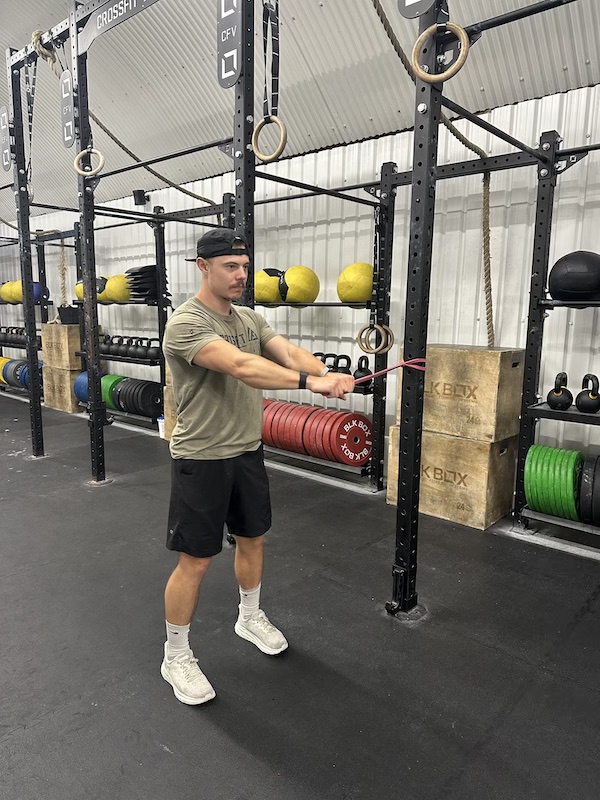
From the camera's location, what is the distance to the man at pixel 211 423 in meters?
1.58

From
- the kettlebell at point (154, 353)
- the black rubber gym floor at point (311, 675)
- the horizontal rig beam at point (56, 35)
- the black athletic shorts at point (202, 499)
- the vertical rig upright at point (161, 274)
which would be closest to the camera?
the black rubber gym floor at point (311, 675)

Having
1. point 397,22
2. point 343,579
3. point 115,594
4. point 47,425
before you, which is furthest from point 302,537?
point 47,425

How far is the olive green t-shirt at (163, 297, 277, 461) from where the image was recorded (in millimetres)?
1646

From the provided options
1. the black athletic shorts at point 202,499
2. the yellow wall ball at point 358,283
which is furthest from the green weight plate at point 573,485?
the black athletic shorts at point 202,499

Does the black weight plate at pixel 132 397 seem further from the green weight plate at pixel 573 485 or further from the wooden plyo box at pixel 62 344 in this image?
the green weight plate at pixel 573 485

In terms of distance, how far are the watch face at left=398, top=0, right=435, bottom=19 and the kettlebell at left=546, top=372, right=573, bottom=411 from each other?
1.79 metres

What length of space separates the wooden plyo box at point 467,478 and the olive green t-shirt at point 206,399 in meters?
1.73

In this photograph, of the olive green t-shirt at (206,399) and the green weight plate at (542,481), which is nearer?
the olive green t-shirt at (206,399)

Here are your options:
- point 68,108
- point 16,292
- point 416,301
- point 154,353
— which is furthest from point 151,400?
point 416,301

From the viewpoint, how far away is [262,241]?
16.0 feet

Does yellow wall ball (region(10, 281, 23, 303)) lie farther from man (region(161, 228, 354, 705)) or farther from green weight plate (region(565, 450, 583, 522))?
green weight plate (region(565, 450, 583, 522))

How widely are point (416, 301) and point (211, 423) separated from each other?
909mm

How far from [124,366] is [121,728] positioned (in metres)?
5.32

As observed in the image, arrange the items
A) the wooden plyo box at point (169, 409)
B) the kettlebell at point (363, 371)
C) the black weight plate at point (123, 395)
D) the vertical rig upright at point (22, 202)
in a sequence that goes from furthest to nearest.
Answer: the black weight plate at point (123, 395), the wooden plyo box at point (169, 409), the vertical rig upright at point (22, 202), the kettlebell at point (363, 371)
